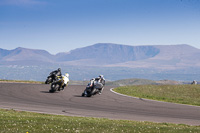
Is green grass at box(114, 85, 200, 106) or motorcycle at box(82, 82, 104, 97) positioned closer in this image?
motorcycle at box(82, 82, 104, 97)

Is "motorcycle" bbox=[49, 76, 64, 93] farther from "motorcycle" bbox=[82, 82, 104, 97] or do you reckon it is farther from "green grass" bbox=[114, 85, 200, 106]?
"green grass" bbox=[114, 85, 200, 106]

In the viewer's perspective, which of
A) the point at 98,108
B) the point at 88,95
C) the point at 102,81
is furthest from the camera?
the point at 102,81

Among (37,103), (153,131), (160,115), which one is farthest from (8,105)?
(153,131)

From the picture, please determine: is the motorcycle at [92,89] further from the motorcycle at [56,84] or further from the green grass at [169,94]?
the green grass at [169,94]

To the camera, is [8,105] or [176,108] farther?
[176,108]

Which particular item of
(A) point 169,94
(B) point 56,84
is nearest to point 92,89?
(B) point 56,84

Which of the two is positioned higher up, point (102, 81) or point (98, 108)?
point (102, 81)

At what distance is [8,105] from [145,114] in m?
9.55

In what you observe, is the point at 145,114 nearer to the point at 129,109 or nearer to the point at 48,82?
the point at 129,109

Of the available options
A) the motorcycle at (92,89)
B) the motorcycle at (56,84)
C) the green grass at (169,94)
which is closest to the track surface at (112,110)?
the motorcycle at (92,89)

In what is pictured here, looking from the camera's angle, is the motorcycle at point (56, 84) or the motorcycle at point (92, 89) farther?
the motorcycle at point (56, 84)

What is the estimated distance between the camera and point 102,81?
31641 millimetres

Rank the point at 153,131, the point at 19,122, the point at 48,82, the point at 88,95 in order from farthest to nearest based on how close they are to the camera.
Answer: the point at 48,82 → the point at 88,95 → the point at 19,122 → the point at 153,131

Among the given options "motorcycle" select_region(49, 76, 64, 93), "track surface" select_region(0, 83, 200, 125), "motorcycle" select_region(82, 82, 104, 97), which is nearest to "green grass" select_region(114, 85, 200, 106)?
"motorcycle" select_region(82, 82, 104, 97)
